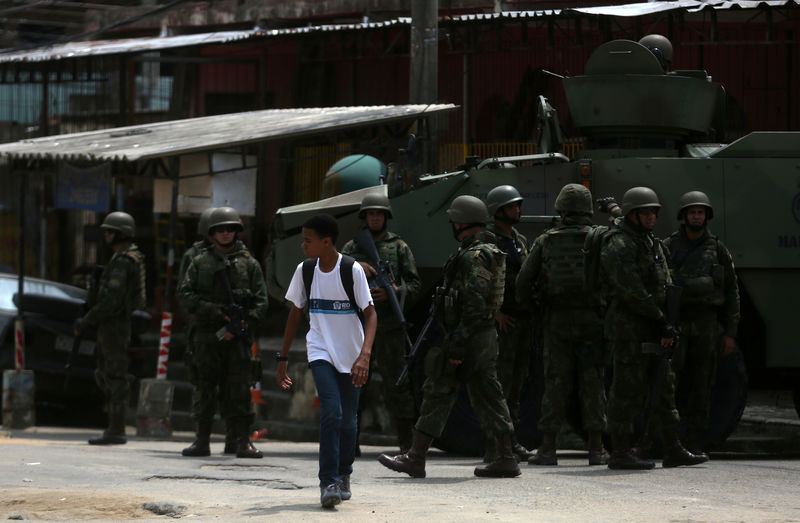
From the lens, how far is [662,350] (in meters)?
9.21

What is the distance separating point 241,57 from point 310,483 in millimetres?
12602

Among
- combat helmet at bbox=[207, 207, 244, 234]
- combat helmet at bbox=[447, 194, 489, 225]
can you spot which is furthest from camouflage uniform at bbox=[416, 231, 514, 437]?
combat helmet at bbox=[207, 207, 244, 234]

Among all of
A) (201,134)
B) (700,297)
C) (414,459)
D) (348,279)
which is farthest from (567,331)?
(201,134)

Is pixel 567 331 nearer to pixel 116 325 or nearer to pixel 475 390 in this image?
pixel 475 390

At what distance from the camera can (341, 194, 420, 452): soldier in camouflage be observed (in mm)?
10562

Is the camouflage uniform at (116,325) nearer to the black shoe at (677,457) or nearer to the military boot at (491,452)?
the military boot at (491,452)

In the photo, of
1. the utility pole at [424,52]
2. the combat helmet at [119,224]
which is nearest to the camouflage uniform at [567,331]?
the utility pole at [424,52]

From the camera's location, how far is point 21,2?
22609mm

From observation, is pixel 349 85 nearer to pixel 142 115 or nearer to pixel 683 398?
pixel 142 115

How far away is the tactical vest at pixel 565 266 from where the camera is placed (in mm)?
9602

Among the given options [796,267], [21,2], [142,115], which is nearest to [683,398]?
[796,267]

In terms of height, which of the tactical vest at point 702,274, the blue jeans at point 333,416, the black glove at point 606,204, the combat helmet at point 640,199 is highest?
the black glove at point 606,204

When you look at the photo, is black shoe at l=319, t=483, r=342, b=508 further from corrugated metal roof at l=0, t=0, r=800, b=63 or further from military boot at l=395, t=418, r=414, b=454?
corrugated metal roof at l=0, t=0, r=800, b=63

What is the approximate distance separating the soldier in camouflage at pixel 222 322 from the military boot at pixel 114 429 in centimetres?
164
